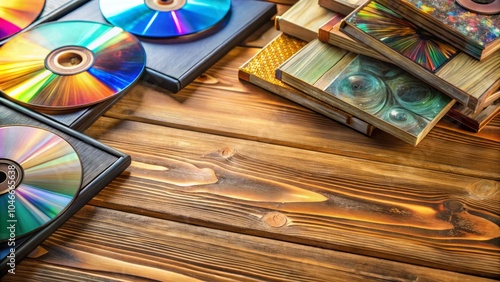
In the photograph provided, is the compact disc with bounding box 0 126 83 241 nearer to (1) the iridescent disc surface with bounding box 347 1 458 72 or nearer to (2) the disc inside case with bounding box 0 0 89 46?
(2) the disc inside case with bounding box 0 0 89 46

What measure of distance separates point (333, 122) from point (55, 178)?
0.47 metres

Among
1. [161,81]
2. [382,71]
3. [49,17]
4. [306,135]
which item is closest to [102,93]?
[161,81]

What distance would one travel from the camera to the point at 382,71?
1102mm

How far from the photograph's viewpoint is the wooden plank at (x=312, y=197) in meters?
0.93

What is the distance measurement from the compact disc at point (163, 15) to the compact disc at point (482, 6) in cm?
46

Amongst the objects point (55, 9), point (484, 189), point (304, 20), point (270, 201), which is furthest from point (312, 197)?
point (55, 9)

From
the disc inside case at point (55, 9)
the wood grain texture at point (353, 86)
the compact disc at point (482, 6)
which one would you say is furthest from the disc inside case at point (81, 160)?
the compact disc at point (482, 6)

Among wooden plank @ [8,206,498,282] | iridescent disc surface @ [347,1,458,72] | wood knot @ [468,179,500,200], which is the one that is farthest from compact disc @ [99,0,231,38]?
wood knot @ [468,179,500,200]

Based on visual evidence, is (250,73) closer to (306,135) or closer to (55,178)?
(306,135)

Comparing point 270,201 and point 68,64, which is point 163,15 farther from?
point 270,201

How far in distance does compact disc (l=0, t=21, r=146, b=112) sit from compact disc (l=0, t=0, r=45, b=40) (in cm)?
5

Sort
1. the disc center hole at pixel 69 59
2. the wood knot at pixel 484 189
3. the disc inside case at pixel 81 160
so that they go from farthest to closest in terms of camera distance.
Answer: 1. the disc center hole at pixel 69 59
2. the wood knot at pixel 484 189
3. the disc inside case at pixel 81 160

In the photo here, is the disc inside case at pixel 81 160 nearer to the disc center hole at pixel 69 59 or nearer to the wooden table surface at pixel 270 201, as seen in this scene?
the wooden table surface at pixel 270 201

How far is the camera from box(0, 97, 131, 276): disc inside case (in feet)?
2.89
